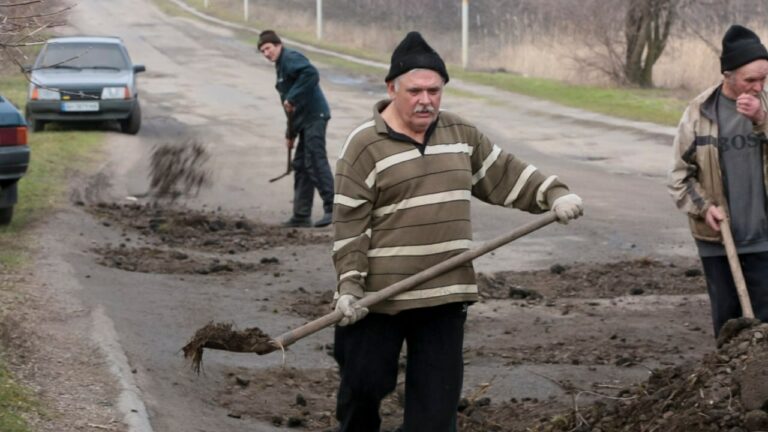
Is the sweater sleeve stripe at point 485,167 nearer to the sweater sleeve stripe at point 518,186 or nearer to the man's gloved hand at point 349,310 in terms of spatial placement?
the sweater sleeve stripe at point 518,186

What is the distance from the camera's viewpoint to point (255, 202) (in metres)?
15.5

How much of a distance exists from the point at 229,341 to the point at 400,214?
880mm

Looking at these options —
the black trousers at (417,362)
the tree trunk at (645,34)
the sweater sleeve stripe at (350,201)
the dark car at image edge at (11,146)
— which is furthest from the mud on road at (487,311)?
the tree trunk at (645,34)

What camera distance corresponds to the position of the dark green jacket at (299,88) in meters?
13.1

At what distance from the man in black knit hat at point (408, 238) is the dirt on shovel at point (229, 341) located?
33 cm

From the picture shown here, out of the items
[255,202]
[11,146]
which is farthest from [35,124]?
[11,146]

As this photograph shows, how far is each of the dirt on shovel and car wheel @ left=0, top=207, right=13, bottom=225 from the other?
7498mm

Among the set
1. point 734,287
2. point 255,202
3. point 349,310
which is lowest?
point 255,202

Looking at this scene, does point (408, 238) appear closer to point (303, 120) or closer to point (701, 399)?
point (701, 399)

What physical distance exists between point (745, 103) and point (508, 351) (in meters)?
2.71

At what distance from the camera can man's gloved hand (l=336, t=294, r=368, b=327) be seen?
4840 millimetres

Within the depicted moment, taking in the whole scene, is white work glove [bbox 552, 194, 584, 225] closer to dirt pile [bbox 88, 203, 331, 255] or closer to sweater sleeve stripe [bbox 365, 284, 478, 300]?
sweater sleeve stripe [bbox 365, 284, 478, 300]

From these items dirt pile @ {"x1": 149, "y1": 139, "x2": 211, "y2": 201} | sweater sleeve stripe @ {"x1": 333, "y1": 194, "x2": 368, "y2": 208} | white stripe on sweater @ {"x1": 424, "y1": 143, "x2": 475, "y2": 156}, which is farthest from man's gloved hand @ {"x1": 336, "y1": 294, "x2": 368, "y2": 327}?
dirt pile @ {"x1": 149, "y1": 139, "x2": 211, "y2": 201}

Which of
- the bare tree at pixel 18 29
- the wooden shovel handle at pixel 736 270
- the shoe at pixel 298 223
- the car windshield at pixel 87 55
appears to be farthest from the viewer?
the car windshield at pixel 87 55
